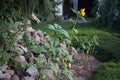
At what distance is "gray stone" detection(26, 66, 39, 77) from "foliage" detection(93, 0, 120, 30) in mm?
5388

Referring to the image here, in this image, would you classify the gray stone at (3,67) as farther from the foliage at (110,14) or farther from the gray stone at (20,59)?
the foliage at (110,14)

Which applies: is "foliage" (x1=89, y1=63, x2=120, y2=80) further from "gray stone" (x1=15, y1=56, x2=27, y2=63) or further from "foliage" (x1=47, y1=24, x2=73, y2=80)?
"gray stone" (x1=15, y1=56, x2=27, y2=63)

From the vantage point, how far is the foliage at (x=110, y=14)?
921 centimetres

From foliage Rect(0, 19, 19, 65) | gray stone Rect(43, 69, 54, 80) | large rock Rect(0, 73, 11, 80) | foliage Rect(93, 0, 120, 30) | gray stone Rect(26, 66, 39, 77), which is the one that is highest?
foliage Rect(0, 19, 19, 65)

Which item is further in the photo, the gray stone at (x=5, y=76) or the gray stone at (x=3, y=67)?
the gray stone at (x=3, y=67)

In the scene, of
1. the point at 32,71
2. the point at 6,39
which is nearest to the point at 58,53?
the point at 32,71

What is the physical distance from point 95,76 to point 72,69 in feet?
1.31

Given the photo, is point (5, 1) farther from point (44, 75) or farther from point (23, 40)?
point (44, 75)

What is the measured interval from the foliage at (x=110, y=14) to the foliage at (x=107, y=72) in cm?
395

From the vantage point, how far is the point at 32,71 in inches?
157

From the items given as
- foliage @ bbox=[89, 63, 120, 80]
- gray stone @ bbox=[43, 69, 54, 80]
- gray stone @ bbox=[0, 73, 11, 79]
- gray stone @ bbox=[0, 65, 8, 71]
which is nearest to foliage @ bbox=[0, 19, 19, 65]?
gray stone @ bbox=[0, 65, 8, 71]

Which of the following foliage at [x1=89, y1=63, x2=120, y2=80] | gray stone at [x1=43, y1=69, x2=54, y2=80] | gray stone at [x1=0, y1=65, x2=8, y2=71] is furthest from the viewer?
foliage at [x1=89, y1=63, x2=120, y2=80]

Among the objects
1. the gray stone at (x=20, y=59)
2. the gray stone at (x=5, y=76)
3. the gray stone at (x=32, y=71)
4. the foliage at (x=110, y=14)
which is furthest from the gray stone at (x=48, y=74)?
the foliage at (x=110, y=14)

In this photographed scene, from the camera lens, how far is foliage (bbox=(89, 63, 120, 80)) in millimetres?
4723
